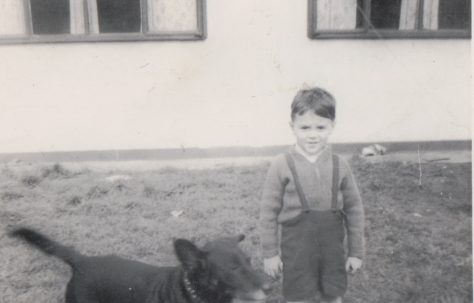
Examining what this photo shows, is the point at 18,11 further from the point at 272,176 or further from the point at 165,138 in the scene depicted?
the point at 272,176

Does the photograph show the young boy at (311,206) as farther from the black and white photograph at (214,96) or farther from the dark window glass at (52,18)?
the dark window glass at (52,18)

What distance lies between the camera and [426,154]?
634 cm

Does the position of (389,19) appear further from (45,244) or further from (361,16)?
(45,244)

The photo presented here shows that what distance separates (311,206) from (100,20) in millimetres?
4462

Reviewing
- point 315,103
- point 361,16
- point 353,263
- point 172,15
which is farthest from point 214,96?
point 353,263

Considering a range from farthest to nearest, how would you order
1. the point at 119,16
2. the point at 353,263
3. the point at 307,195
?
the point at 119,16 → the point at 353,263 → the point at 307,195

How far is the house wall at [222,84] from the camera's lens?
602 centimetres

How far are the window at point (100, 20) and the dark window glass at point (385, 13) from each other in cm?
212

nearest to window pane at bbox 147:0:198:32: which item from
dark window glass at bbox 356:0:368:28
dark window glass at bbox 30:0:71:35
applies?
dark window glass at bbox 30:0:71:35

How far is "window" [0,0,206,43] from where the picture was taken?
5.92m

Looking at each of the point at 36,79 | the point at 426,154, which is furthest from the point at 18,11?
the point at 426,154

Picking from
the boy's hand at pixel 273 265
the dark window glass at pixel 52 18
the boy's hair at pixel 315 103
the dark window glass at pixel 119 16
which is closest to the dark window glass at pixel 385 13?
the dark window glass at pixel 119 16

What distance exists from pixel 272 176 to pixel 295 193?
0.15m

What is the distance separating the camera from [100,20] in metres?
6.07
